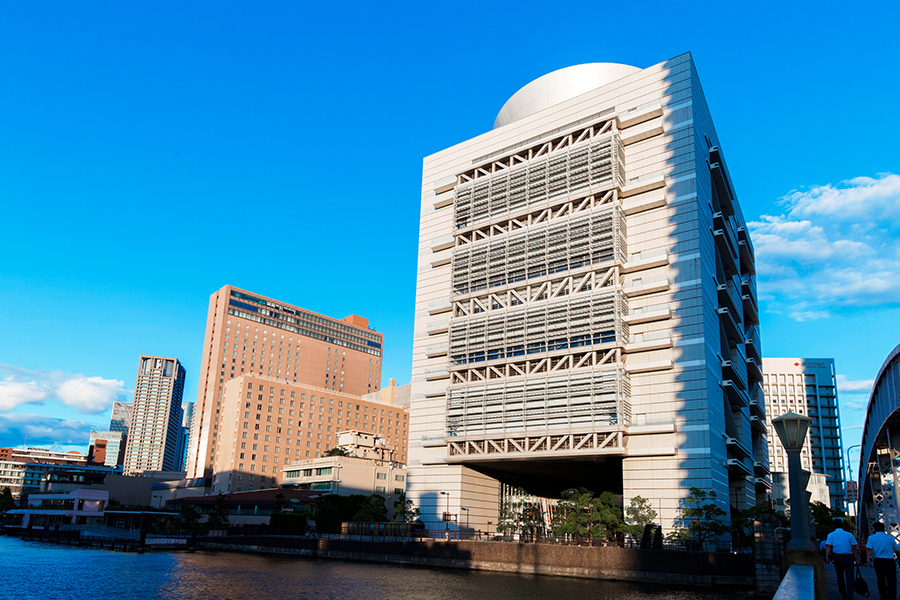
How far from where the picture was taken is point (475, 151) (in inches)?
3610

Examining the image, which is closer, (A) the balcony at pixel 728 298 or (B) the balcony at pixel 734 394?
(B) the balcony at pixel 734 394

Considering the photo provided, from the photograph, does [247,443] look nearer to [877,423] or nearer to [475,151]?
[475,151]

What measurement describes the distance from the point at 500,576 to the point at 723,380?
36495 millimetres

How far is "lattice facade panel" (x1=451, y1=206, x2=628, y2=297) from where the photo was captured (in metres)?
74.2

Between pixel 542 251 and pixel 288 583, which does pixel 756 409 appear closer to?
pixel 542 251

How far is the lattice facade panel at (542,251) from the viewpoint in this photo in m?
74.2

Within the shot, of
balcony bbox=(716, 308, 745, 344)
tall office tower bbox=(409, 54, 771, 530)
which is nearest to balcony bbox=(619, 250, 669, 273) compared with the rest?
tall office tower bbox=(409, 54, 771, 530)

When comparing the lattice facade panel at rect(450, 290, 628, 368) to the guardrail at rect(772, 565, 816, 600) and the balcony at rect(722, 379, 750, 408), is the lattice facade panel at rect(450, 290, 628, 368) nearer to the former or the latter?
the balcony at rect(722, 379, 750, 408)

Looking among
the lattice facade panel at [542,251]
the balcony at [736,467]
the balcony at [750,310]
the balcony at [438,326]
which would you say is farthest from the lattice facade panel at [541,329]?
the balcony at [750,310]

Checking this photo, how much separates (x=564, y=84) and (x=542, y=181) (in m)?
16.6

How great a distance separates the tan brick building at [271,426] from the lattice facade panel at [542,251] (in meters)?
86.5

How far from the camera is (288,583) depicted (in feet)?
153

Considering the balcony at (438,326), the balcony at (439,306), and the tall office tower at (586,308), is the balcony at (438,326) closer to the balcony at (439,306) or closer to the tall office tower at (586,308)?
the tall office tower at (586,308)

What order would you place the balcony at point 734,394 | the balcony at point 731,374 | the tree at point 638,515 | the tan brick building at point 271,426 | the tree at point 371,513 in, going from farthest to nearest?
the tan brick building at point 271,426 < the tree at point 371,513 < the balcony at point 731,374 < the balcony at point 734,394 < the tree at point 638,515
